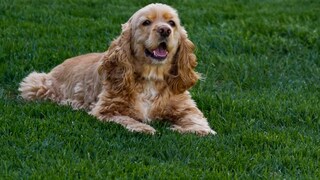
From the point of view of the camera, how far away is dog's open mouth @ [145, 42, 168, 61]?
24.2 feet

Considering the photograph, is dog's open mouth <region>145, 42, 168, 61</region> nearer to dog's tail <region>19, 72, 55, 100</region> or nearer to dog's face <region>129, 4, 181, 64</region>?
dog's face <region>129, 4, 181, 64</region>

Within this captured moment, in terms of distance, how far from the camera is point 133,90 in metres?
7.58

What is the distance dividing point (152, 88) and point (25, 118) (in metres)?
1.30

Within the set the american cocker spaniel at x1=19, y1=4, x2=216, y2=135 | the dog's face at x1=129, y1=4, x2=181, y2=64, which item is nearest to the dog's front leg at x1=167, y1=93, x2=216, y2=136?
the american cocker spaniel at x1=19, y1=4, x2=216, y2=135

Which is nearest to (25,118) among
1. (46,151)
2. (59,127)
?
(59,127)

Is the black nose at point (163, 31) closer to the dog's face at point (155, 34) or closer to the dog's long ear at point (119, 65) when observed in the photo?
the dog's face at point (155, 34)

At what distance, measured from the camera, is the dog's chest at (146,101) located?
25.0 ft

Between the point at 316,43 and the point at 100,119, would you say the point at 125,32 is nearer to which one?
the point at 100,119

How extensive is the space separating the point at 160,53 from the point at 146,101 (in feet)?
1.72

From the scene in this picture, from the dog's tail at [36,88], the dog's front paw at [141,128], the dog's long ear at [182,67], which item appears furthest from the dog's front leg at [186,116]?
the dog's tail at [36,88]

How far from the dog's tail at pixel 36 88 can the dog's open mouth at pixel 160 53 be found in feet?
5.62

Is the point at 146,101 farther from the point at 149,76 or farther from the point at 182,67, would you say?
the point at 182,67

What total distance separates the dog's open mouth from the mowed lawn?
0.67 meters

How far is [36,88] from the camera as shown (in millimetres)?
8688
